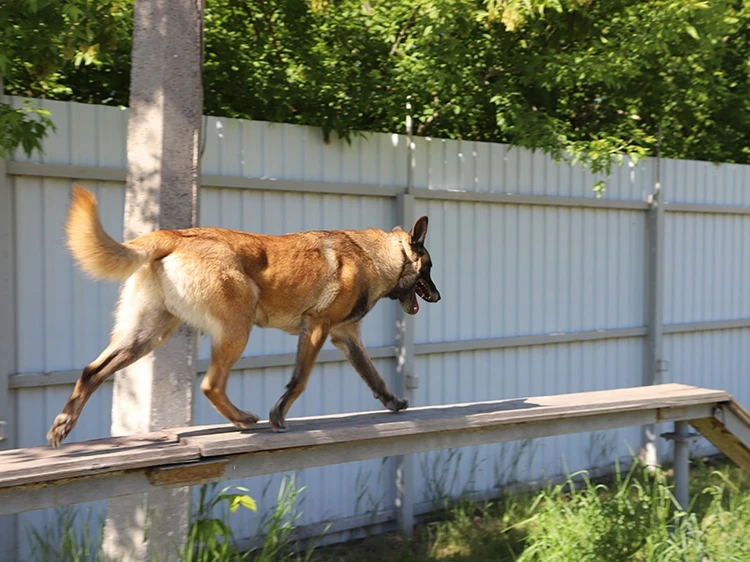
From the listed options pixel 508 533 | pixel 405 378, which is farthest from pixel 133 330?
pixel 508 533

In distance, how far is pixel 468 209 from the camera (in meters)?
6.72

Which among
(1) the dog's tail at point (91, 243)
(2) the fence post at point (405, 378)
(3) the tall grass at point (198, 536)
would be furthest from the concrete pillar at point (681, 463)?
(1) the dog's tail at point (91, 243)

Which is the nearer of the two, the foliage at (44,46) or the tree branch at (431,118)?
the foliage at (44,46)

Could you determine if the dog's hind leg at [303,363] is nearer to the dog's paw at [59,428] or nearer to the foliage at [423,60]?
the dog's paw at [59,428]

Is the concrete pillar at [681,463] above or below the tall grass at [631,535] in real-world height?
above

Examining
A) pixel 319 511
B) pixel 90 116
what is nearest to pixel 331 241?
Answer: pixel 90 116

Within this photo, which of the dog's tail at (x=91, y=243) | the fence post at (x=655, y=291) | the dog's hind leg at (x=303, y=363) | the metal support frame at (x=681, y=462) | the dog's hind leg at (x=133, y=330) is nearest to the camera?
the dog's tail at (x=91, y=243)

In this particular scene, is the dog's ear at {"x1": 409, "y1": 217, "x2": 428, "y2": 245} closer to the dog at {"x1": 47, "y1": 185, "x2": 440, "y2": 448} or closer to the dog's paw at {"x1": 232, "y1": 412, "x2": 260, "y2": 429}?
the dog at {"x1": 47, "y1": 185, "x2": 440, "y2": 448}

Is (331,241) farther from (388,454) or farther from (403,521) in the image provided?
(403,521)

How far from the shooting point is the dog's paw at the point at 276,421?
12.8 feet

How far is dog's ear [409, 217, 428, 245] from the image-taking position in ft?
13.7

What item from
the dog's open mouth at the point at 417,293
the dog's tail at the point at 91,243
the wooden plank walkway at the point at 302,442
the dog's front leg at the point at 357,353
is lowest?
the wooden plank walkway at the point at 302,442

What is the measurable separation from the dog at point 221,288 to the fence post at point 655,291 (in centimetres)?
422

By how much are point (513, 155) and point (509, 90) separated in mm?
499
